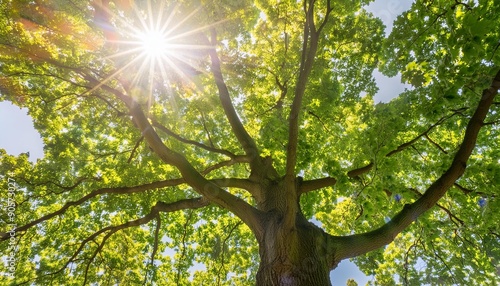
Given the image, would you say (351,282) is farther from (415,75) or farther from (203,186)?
(203,186)

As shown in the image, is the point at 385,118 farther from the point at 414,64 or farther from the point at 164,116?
the point at 164,116

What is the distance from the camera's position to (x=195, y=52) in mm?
7445

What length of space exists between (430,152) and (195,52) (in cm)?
707

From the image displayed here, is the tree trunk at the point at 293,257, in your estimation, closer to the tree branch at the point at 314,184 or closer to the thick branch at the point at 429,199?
the thick branch at the point at 429,199

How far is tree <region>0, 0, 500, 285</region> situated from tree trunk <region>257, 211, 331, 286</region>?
24 millimetres

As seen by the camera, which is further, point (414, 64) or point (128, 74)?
point (128, 74)

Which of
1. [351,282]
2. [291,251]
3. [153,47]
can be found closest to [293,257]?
[291,251]

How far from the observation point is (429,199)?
4.16 m

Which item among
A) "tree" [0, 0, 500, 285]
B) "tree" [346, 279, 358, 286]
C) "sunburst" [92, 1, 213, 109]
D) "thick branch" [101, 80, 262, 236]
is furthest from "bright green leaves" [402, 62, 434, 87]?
"tree" [346, 279, 358, 286]

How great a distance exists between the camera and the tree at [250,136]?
4.23 m

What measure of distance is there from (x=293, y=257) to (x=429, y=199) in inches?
88.7

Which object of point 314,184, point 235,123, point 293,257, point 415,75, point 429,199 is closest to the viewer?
point 293,257

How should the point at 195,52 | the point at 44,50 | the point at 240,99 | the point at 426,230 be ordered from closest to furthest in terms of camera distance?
1. the point at 426,230
2. the point at 44,50
3. the point at 195,52
4. the point at 240,99

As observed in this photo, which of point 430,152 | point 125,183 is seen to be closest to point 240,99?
point 125,183
